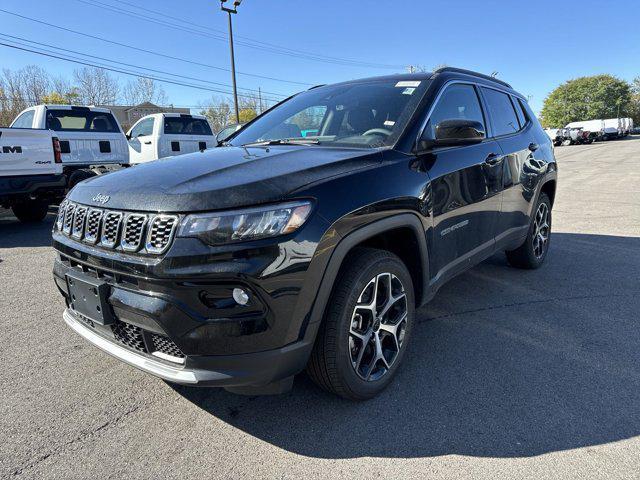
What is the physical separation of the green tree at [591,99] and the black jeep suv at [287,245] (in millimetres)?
98986

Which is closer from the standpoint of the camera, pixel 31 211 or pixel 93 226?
pixel 93 226

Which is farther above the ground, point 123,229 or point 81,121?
point 81,121

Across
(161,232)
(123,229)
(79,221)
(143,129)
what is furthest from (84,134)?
(161,232)

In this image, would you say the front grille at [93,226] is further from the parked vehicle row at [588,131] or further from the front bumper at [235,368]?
the parked vehicle row at [588,131]

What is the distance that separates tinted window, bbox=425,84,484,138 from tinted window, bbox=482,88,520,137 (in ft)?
0.83

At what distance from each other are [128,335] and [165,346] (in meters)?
Result: 0.24

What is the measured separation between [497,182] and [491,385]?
5.60 feet

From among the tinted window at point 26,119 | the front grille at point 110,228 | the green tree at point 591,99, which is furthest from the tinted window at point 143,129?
the green tree at point 591,99

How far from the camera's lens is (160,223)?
6.37 feet

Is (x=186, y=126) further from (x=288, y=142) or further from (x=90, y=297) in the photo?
(x=90, y=297)

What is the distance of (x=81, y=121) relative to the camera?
957 cm

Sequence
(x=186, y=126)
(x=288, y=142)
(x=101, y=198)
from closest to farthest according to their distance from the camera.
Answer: (x=101, y=198), (x=288, y=142), (x=186, y=126)

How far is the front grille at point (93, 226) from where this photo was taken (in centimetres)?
220

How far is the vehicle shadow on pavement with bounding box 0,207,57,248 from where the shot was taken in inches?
264
